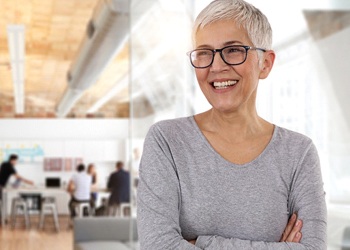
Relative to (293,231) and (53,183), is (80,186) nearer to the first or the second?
(53,183)

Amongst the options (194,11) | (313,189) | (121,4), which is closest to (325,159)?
(313,189)

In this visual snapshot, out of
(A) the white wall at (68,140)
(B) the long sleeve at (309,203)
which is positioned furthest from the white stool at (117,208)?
(B) the long sleeve at (309,203)

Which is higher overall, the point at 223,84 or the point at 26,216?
the point at 223,84

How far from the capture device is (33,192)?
1964 cm

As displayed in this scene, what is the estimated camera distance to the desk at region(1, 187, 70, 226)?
734 inches

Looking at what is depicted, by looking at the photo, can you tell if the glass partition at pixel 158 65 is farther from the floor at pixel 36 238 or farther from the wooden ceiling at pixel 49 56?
the floor at pixel 36 238

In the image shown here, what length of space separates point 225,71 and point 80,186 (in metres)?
15.5

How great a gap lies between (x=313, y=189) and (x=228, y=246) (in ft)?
0.84

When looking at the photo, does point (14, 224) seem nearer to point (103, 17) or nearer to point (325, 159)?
point (103, 17)

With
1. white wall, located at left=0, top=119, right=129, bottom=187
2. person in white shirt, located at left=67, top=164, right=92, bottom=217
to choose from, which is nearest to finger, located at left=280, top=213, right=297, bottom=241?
person in white shirt, located at left=67, top=164, right=92, bottom=217

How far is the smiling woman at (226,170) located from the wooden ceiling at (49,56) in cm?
835

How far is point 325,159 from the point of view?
12.1ft

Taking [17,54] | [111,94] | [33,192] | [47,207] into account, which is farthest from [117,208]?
[111,94]

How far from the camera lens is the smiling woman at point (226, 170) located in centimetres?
163
